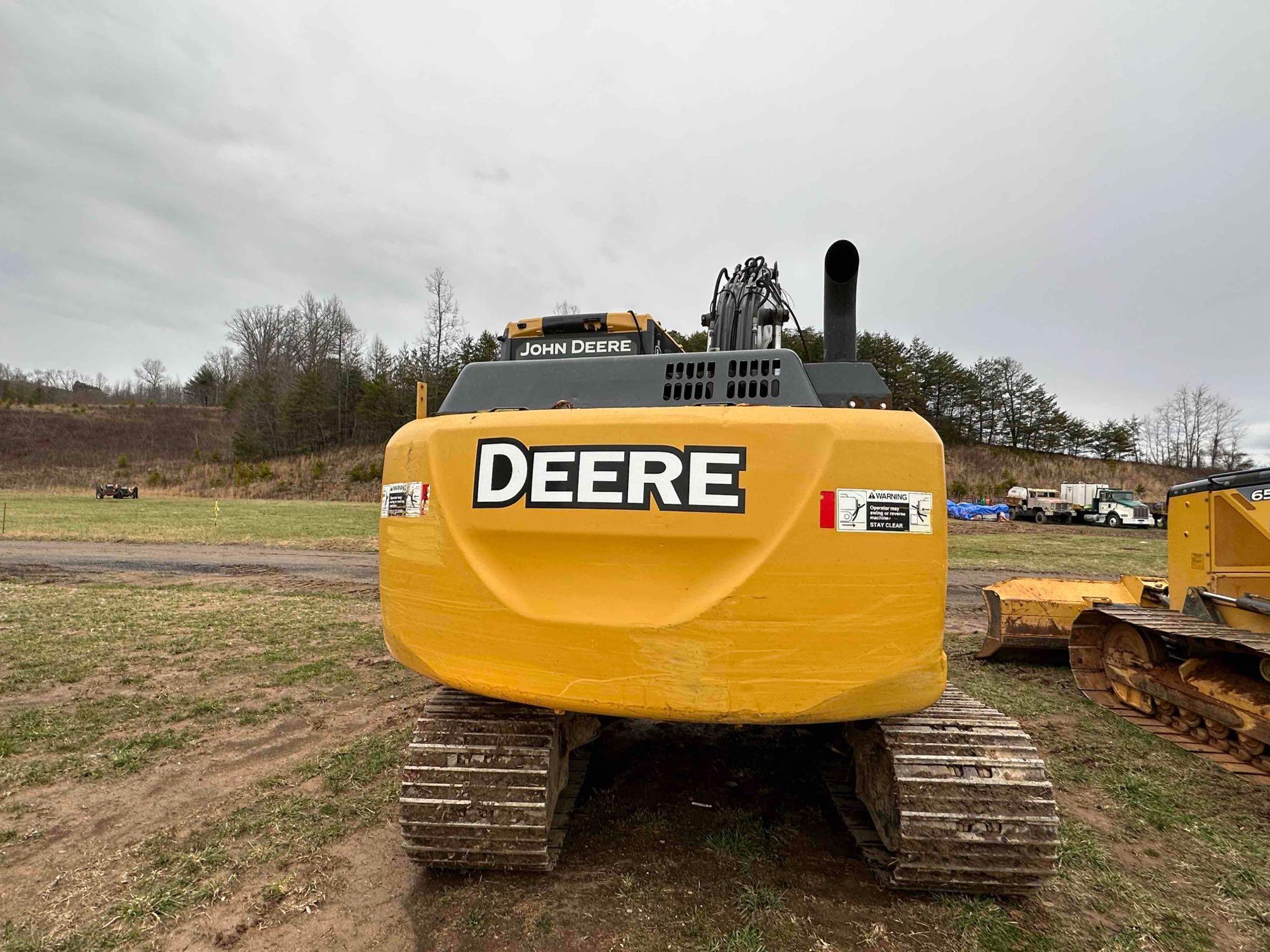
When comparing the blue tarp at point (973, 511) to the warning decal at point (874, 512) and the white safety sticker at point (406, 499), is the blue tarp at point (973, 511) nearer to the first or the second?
the warning decal at point (874, 512)

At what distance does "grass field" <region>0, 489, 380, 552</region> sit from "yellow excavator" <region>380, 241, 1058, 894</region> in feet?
52.8

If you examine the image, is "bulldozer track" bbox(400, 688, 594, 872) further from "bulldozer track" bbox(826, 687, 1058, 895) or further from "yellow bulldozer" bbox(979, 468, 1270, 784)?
"yellow bulldozer" bbox(979, 468, 1270, 784)

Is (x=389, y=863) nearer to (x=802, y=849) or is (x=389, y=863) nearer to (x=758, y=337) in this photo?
(x=802, y=849)

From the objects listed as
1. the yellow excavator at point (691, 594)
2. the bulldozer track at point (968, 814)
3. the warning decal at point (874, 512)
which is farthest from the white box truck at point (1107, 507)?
the warning decal at point (874, 512)

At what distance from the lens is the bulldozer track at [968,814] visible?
234 centimetres

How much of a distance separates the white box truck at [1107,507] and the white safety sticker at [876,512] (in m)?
42.3

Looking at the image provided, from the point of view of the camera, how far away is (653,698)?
2.16m

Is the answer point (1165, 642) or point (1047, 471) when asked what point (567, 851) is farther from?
point (1047, 471)

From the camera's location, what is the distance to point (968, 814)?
2.36 m

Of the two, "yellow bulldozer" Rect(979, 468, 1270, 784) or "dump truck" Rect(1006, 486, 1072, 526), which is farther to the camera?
"dump truck" Rect(1006, 486, 1072, 526)

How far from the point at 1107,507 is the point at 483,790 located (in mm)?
44211

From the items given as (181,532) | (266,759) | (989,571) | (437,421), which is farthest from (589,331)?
(181,532)

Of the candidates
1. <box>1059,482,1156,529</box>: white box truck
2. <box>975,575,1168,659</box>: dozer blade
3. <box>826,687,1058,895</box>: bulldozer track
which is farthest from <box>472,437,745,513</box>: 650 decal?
<box>1059,482,1156,529</box>: white box truck

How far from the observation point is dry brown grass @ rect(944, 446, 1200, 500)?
52.0 m
